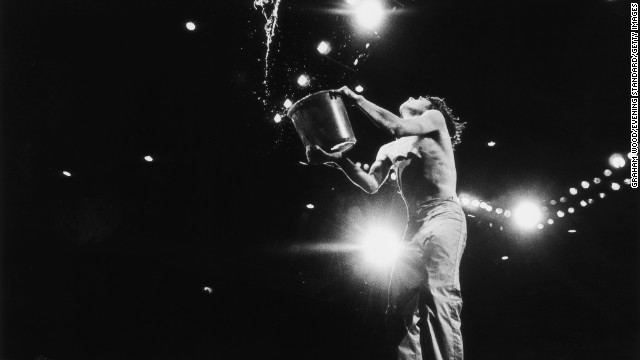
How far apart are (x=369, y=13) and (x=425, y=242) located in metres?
4.06

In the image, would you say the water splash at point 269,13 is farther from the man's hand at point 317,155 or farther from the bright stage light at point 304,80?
the man's hand at point 317,155

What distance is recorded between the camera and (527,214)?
10.0 metres

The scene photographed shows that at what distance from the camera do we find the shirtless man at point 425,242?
2102 millimetres

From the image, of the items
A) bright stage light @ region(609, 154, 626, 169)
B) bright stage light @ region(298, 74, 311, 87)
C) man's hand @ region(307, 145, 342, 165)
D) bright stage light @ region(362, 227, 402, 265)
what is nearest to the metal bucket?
man's hand @ region(307, 145, 342, 165)

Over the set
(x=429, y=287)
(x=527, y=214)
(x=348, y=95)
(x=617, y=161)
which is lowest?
(x=429, y=287)

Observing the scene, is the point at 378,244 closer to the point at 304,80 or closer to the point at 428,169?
the point at 304,80

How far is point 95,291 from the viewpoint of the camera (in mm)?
8656

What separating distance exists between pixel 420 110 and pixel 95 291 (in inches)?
366

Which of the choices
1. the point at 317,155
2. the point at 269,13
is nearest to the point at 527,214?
the point at 269,13

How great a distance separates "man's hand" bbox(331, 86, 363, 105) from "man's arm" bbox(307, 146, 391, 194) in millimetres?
414

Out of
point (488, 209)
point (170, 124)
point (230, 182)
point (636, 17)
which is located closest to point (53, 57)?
point (170, 124)

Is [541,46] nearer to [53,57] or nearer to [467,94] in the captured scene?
[467,94]

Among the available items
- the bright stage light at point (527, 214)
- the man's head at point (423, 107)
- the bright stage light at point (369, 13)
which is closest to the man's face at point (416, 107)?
the man's head at point (423, 107)

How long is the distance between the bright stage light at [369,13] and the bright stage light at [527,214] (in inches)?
294
